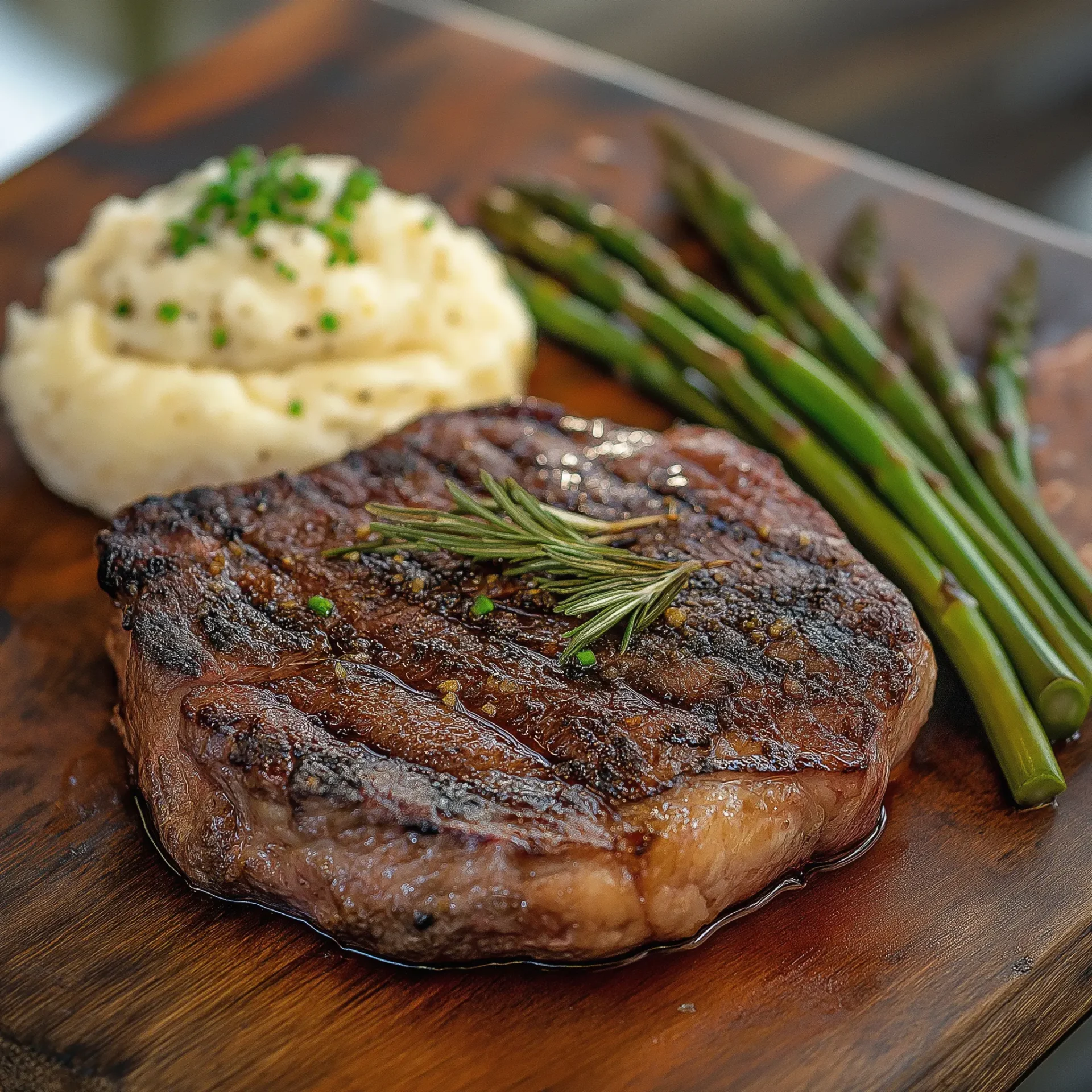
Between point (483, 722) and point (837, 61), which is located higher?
point (837, 61)

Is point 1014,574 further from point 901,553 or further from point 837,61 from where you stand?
point 837,61

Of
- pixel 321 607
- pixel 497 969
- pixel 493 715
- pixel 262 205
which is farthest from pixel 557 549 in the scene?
pixel 262 205

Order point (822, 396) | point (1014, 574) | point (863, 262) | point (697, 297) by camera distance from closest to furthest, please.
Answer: point (1014, 574) < point (822, 396) < point (697, 297) < point (863, 262)

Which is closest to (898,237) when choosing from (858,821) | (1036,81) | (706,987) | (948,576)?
(948,576)

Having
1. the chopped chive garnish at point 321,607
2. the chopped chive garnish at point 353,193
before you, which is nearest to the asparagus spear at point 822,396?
the chopped chive garnish at point 353,193

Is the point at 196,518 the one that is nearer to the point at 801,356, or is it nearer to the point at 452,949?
the point at 452,949

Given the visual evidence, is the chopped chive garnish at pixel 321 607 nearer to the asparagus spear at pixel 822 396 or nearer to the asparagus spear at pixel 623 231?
the asparagus spear at pixel 822 396

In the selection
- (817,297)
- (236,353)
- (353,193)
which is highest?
(353,193)
